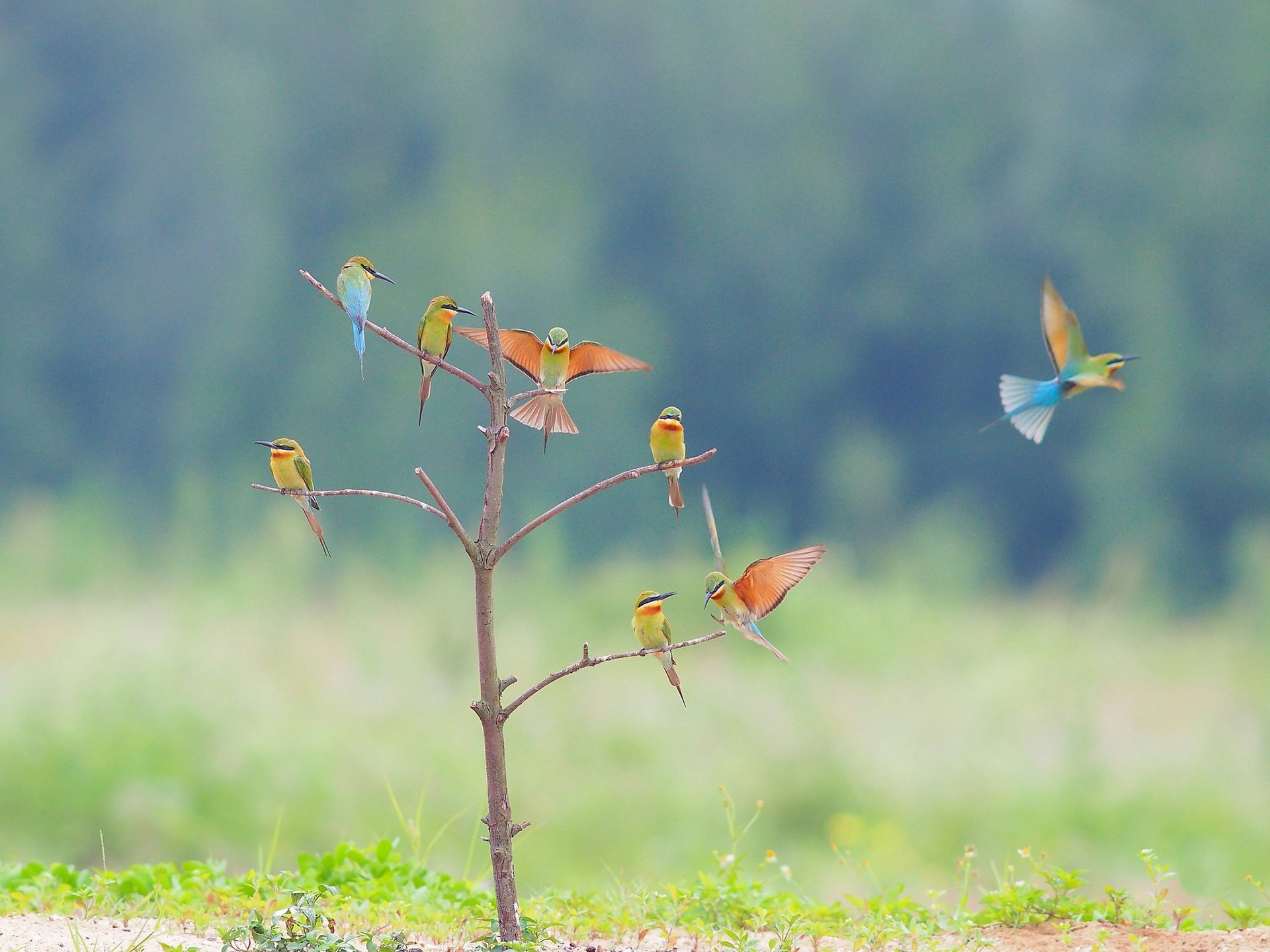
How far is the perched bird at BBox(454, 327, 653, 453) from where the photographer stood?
74.8 inches

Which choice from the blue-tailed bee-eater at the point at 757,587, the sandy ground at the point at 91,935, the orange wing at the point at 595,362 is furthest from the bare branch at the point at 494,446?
the sandy ground at the point at 91,935

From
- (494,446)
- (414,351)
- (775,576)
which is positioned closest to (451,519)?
(494,446)

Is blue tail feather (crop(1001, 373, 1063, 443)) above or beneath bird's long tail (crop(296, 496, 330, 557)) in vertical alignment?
beneath

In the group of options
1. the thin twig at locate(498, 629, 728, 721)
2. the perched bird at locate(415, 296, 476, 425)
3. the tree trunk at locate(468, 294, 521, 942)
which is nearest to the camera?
the thin twig at locate(498, 629, 728, 721)

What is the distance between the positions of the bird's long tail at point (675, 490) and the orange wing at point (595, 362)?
0.57 feet

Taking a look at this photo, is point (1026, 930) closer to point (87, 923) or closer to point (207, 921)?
point (207, 921)

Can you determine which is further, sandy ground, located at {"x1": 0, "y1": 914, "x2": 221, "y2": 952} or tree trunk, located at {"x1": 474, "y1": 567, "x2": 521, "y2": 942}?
sandy ground, located at {"x1": 0, "y1": 914, "x2": 221, "y2": 952}

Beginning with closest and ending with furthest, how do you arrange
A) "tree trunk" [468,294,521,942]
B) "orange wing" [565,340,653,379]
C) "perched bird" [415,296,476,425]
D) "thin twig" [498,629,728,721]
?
"thin twig" [498,629,728,721] → "tree trunk" [468,294,521,942] → "orange wing" [565,340,653,379] → "perched bird" [415,296,476,425]

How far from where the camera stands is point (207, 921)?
216 cm

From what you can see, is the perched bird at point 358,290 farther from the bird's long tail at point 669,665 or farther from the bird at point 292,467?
the bird's long tail at point 669,665

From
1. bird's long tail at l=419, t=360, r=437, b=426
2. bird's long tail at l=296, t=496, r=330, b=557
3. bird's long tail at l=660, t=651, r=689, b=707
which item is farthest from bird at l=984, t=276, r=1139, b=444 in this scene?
bird's long tail at l=296, t=496, r=330, b=557

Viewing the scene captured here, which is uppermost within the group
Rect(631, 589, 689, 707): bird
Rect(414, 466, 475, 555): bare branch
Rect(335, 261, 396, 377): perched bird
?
Rect(335, 261, 396, 377): perched bird

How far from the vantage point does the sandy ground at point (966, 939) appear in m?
1.98

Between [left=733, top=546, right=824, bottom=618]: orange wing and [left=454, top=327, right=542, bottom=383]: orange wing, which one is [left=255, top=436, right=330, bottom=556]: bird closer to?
[left=454, top=327, right=542, bottom=383]: orange wing
